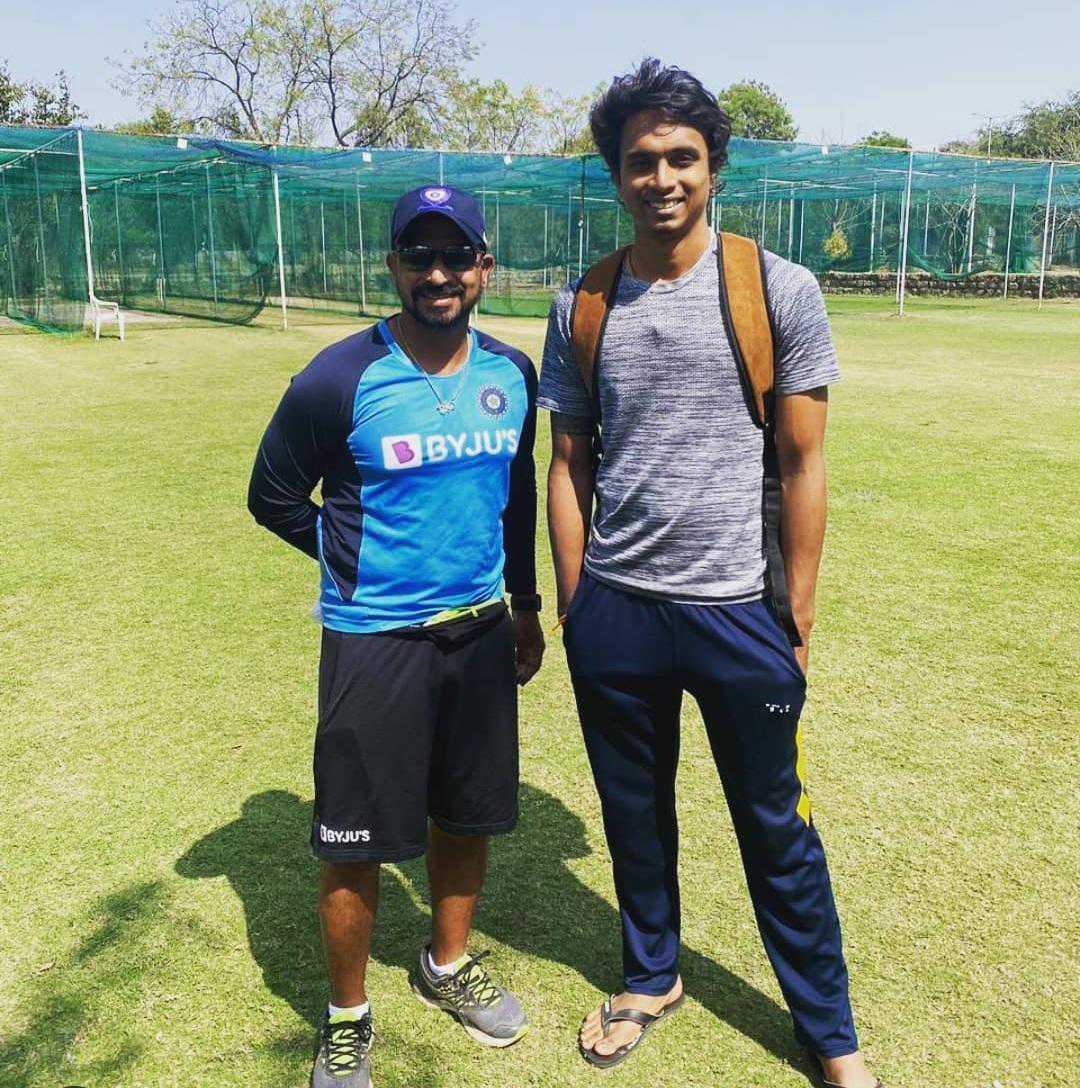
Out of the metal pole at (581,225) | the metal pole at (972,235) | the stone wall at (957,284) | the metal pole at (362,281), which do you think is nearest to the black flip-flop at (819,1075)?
the metal pole at (581,225)

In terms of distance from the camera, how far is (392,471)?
7.90 feet

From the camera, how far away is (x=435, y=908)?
2742 mm

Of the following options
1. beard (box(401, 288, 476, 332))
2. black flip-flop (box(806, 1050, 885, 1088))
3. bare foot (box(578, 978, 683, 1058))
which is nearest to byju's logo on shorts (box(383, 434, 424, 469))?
beard (box(401, 288, 476, 332))

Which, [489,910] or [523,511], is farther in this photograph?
[489,910]

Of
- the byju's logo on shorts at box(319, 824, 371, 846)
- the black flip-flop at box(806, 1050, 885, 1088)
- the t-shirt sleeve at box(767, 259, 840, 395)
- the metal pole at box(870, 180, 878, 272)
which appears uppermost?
the metal pole at box(870, 180, 878, 272)

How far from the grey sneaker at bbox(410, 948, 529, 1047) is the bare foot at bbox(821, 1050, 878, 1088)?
27.3 inches

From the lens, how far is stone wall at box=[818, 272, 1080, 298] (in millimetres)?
28531

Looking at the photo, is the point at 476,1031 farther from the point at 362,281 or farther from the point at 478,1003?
the point at 362,281

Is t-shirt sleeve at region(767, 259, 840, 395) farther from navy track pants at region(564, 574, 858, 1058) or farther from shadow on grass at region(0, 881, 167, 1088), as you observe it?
shadow on grass at region(0, 881, 167, 1088)

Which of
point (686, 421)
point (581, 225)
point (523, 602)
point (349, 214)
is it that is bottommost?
point (523, 602)

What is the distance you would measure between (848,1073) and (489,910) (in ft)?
3.50

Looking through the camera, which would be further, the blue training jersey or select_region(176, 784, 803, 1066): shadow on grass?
select_region(176, 784, 803, 1066): shadow on grass

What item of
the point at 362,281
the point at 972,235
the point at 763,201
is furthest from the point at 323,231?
the point at 972,235

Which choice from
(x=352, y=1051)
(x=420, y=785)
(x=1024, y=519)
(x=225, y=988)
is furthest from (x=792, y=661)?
(x=1024, y=519)
